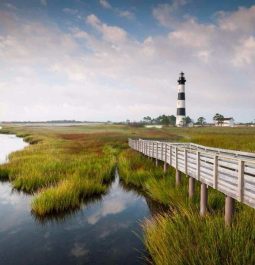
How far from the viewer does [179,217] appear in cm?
780

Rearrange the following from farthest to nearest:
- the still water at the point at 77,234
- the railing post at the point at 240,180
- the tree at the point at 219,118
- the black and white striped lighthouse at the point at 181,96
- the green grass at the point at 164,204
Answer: the tree at the point at 219,118 → the black and white striped lighthouse at the point at 181,96 → the still water at the point at 77,234 → the railing post at the point at 240,180 → the green grass at the point at 164,204

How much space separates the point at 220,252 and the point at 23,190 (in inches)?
466

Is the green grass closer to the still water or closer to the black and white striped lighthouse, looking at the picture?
the still water

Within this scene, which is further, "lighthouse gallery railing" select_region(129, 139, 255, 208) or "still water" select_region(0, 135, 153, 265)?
"still water" select_region(0, 135, 153, 265)

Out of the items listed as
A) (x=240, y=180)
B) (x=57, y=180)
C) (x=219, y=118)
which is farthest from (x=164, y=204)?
(x=219, y=118)

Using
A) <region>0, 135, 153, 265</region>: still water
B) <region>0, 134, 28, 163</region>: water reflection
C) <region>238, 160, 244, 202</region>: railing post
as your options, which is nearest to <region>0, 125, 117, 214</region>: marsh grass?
<region>0, 135, 153, 265</region>: still water

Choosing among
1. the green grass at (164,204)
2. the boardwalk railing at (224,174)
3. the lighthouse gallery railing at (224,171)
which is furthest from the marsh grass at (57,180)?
the lighthouse gallery railing at (224,171)

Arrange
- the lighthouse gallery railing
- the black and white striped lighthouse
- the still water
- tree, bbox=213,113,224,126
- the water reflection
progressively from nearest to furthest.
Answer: the lighthouse gallery railing < the still water < the water reflection < the black and white striped lighthouse < tree, bbox=213,113,224,126

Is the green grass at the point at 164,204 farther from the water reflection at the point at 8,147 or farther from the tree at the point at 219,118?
the tree at the point at 219,118

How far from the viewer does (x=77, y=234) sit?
10297mm

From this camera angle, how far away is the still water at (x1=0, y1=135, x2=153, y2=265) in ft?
28.1

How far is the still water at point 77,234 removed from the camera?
28.1ft

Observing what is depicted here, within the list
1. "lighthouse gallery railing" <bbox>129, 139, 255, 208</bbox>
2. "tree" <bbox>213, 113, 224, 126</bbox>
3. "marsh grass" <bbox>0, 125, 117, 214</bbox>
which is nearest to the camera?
"lighthouse gallery railing" <bbox>129, 139, 255, 208</bbox>

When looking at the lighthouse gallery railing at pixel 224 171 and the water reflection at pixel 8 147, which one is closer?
the lighthouse gallery railing at pixel 224 171
